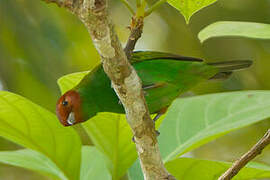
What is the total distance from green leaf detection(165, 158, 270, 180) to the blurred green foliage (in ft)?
5.84

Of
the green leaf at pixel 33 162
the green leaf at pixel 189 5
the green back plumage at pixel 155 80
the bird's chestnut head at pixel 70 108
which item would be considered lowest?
the green leaf at pixel 33 162

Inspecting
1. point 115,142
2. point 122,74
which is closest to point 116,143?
point 115,142

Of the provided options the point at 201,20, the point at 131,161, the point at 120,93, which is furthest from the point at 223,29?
the point at 201,20

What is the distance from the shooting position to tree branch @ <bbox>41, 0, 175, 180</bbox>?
1125mm

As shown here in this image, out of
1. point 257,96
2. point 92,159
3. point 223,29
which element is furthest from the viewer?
point 92,159

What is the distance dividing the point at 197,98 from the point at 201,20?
166 cm

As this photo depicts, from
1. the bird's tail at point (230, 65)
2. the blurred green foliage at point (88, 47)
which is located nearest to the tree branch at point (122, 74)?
the bird's tail at point (230, 65)

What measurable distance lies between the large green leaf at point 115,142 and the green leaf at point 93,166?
0.45 feet

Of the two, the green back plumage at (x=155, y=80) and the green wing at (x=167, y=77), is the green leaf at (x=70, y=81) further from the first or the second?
the green wing at (x=167, y=77)

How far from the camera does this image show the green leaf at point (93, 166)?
6.42 ft

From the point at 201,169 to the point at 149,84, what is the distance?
41 centimetres

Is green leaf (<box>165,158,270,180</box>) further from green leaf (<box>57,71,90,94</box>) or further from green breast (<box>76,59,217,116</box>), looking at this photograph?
green leaf (<box>57,71,90,94</box>)

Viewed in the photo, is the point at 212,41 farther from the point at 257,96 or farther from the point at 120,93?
the point at 120,93

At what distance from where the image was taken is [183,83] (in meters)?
2.02
